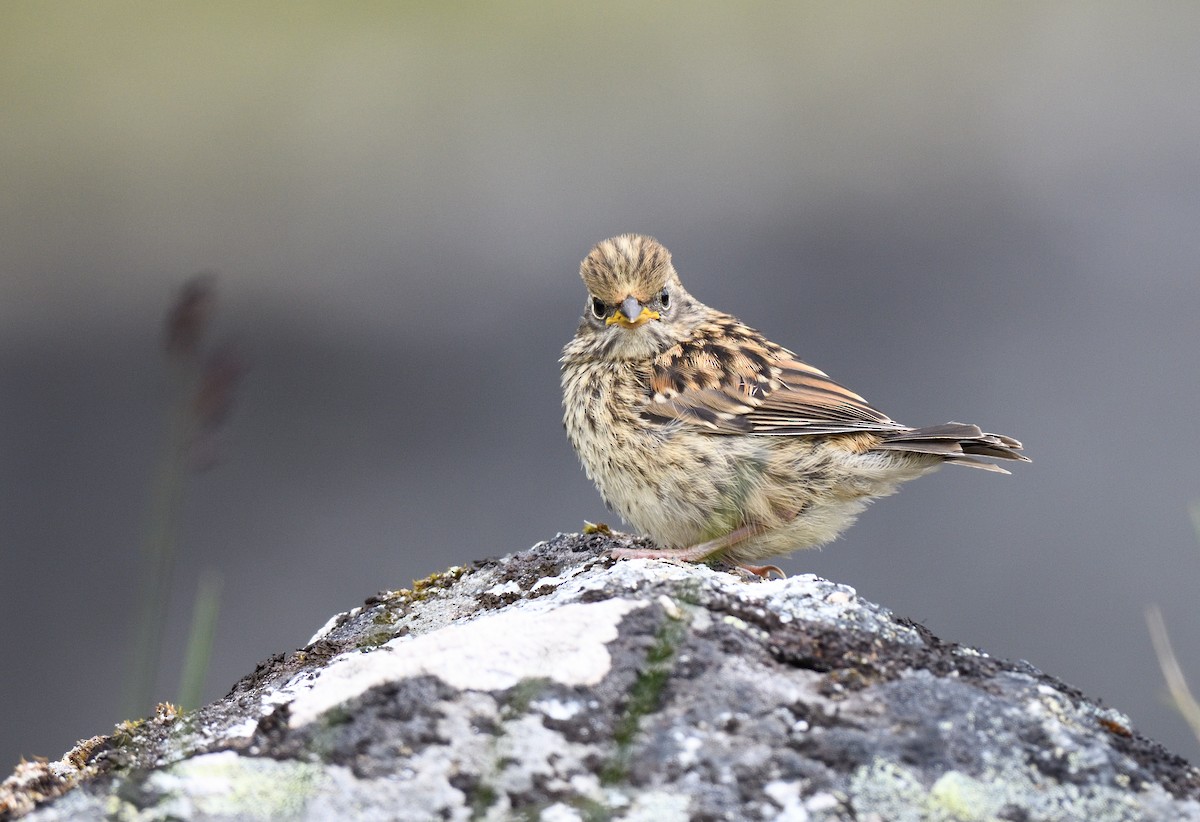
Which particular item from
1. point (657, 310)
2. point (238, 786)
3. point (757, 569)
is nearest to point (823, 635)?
point (238, 786)

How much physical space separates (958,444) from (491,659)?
292 centimetres

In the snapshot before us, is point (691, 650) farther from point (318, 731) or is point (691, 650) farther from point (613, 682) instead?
point (318, 731)

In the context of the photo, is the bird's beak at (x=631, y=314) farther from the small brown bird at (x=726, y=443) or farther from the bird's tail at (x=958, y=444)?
the bird's tail at (x=958, y=444)

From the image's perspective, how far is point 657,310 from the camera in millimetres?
5996

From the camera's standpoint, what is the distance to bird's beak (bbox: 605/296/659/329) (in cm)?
573

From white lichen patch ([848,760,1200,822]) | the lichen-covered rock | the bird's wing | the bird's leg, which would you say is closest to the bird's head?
the bird's wing

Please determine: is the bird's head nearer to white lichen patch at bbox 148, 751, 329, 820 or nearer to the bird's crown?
the bird's crown

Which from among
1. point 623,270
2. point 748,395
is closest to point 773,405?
point 748,395

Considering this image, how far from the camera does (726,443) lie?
5.27m

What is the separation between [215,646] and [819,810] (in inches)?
229

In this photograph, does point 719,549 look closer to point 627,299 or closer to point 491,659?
point 627,299

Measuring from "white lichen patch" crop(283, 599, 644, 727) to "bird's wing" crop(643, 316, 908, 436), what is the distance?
2426 mm

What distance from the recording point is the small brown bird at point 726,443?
505 cm

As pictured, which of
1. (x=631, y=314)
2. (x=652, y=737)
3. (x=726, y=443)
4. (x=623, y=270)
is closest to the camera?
(x=652, y=737)
